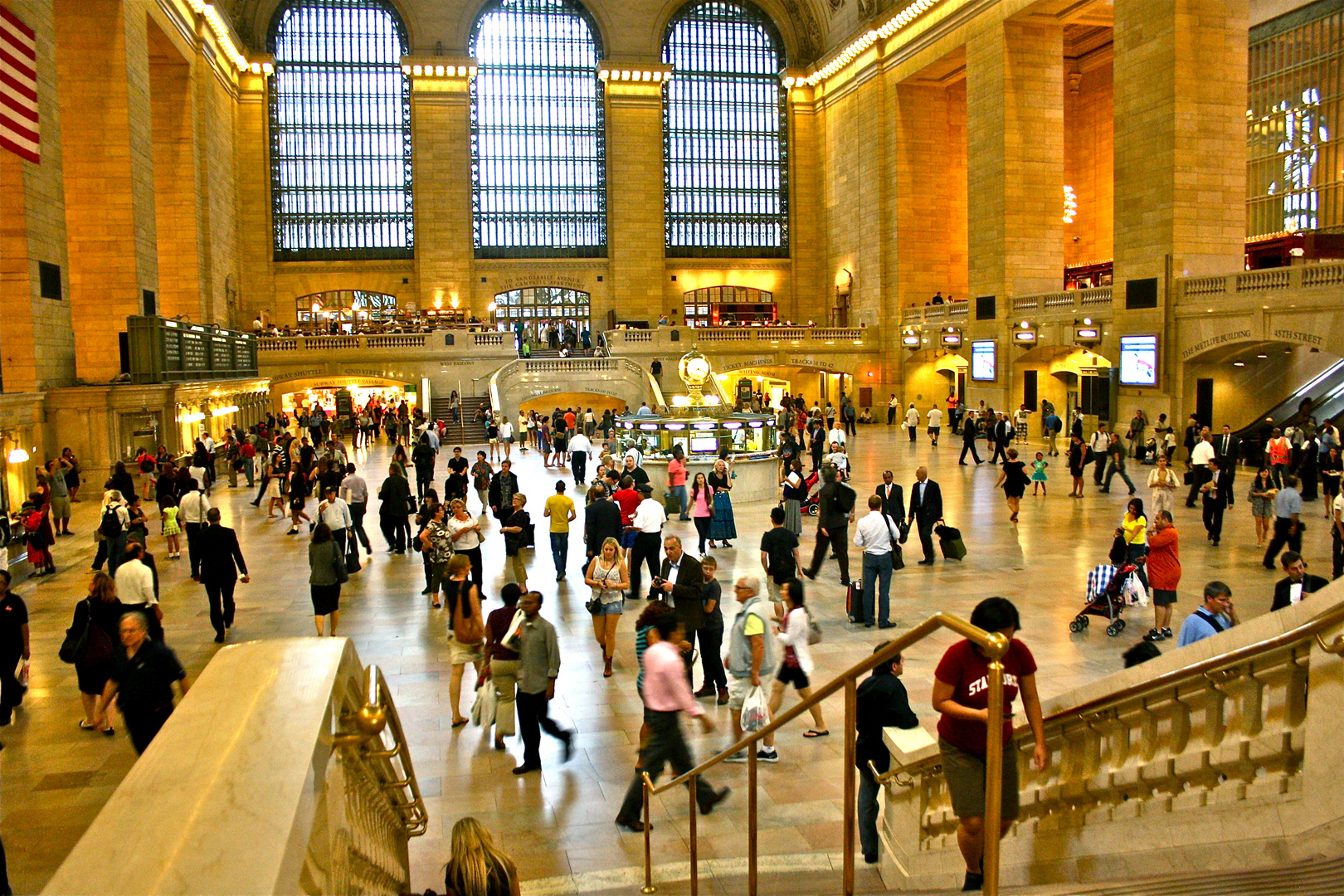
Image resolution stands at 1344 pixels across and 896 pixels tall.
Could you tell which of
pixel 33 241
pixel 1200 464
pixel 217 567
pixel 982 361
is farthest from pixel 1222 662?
pixel 982 361

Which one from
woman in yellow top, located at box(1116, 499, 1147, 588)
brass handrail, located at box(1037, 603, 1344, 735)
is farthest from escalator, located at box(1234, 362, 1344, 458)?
brass handrail, located at box(1037, 603, 1344, 735)

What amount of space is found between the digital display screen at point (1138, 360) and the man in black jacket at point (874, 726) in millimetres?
23104

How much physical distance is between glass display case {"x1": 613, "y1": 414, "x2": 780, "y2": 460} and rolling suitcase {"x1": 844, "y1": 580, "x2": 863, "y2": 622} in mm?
9333

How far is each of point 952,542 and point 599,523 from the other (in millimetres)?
4803

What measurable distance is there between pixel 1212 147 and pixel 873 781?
25497mm

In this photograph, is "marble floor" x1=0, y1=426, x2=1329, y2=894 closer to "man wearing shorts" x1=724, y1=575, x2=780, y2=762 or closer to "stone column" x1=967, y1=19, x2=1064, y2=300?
"man wearing shorts" x1=724, y1=575, x2=780, y2=762

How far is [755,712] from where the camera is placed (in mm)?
6887

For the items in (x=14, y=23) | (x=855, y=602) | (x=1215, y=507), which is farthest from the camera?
(x=14, y=23)

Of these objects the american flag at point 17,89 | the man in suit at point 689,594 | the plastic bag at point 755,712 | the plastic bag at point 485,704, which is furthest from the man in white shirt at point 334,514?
the american flag at point 17,89

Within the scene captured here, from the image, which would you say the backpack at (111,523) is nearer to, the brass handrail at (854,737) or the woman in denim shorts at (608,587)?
the woman in denim shorts at (608,587)

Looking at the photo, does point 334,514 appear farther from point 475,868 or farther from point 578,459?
point 475,868

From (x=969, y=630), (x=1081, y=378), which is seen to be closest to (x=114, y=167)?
(x=1081, y=378)

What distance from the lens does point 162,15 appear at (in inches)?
1187

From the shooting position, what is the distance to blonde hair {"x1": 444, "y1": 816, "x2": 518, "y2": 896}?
2.78m
